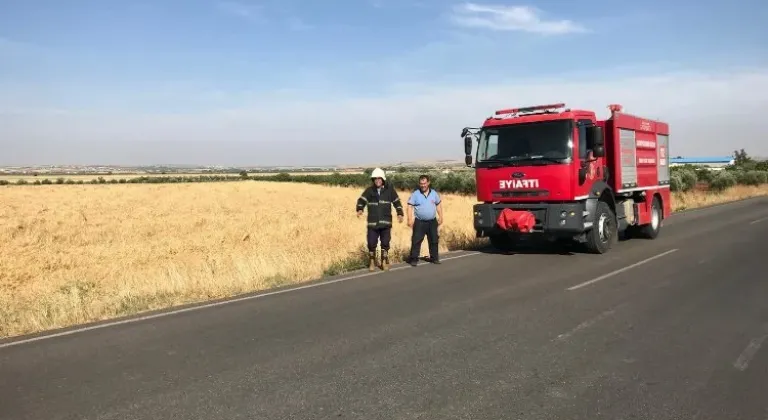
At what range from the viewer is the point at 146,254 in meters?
17.6

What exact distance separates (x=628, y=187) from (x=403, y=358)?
10649 millimetres

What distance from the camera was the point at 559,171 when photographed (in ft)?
39.1

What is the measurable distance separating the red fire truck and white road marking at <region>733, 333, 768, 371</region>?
6.09 meters

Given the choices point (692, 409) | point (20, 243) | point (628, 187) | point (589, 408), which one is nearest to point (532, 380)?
point (589, 408)

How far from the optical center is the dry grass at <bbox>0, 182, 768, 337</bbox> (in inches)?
353

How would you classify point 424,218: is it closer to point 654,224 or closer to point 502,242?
point 502,242

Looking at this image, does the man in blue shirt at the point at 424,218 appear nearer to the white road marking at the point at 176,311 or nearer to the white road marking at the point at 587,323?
the white road marking at the point at 176,311

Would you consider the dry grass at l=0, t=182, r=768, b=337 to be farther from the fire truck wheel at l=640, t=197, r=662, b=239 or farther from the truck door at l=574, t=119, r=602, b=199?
the fire truck wheel at l=640, t=197, r=662, b=239

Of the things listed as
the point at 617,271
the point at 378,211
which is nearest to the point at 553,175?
the point at 617,271

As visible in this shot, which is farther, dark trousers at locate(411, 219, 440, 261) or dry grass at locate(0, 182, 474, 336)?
dark trousers at locate(411, 219, 440, 261)

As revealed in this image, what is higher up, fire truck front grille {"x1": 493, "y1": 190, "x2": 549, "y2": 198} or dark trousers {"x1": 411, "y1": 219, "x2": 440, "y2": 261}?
fire truck front grille {"x1": 493, "y1": 190, "x2": 549, "y2": 198}

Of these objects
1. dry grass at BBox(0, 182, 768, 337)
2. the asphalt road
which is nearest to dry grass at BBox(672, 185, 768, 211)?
dry grass at BBox(0, 182, 768, 337)

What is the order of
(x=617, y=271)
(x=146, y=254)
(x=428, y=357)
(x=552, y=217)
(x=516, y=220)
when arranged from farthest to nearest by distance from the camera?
(x=146, y=254) < (x=516, y=220) < (x=552, y=217) < (x=617, y=271) < (x=428, y=357)

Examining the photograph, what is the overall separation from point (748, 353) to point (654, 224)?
10988 millimetres
